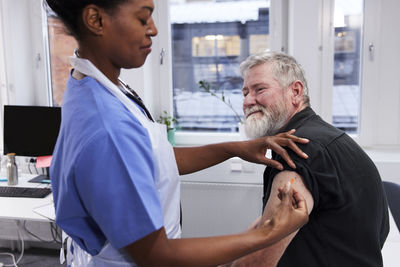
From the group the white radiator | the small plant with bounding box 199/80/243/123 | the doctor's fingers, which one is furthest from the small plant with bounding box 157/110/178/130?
the doctor's fingers

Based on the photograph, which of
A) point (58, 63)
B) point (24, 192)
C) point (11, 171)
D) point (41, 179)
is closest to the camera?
point (24, 192)

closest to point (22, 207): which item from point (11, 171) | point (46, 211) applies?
point (46, 211)

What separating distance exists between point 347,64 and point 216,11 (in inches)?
39.3

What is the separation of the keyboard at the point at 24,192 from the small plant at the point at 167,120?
3.06ft

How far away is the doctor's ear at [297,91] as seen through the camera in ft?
4.26

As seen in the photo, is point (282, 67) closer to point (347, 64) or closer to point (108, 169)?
point (108, 169)

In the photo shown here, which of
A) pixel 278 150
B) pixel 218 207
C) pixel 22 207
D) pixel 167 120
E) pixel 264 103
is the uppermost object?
pixel 264 103

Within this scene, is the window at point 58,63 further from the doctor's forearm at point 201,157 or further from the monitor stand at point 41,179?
the doctor's forearm at point 201,157

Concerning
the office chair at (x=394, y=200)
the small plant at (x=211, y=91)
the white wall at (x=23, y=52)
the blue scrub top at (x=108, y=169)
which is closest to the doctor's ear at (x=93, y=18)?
the blue scrub top at (x=108, y=169)

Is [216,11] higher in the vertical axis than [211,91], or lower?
higher

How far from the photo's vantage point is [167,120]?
291 centimetres

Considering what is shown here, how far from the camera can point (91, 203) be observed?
689 millimetres

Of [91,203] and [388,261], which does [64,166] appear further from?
[388,261]

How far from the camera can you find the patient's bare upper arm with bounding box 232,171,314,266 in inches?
39.4
